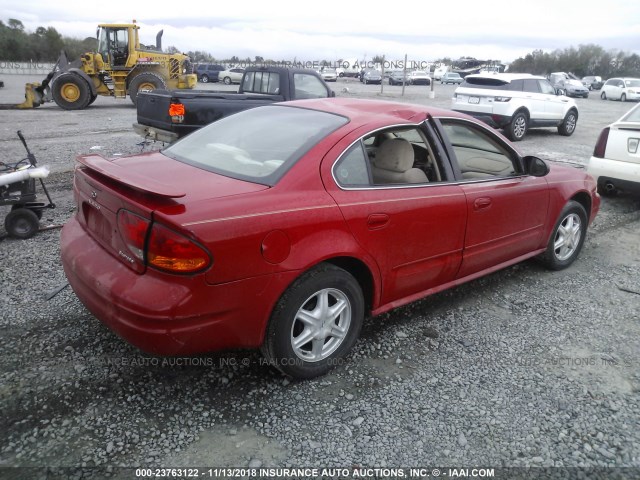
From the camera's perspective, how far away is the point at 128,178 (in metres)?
2.62

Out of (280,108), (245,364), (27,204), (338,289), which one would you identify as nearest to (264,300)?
(338,289)

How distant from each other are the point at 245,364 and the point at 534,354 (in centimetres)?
189

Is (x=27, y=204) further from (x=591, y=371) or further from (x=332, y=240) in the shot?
(x=591, y=371)

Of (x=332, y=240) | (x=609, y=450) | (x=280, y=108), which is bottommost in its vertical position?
(x=609, y=450)

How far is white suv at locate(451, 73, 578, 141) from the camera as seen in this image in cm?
1285

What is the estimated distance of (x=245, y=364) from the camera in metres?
3.09

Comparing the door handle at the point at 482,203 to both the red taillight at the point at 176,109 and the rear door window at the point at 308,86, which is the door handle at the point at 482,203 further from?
the rear door window at the point at 308,86

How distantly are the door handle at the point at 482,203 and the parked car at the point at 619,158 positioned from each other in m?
4.00

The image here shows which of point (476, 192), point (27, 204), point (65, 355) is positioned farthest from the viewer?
point (27, 204)

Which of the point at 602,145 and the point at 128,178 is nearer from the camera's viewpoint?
the point at 128,178

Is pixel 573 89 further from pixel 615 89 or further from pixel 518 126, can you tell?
pixel 518 126

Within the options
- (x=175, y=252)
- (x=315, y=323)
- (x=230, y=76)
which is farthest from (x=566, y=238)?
(x=230, y=76)

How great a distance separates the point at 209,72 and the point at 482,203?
4188cm

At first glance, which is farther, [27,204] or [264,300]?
[27,204]
